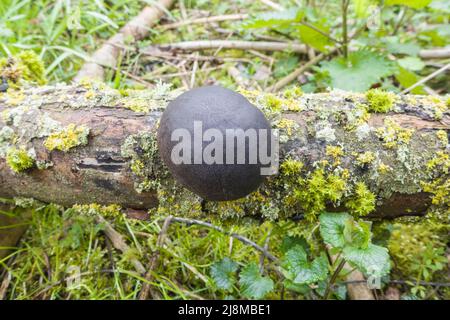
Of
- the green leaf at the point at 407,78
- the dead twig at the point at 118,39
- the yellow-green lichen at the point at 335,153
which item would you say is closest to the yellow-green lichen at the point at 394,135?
the yellow-green lichen at the point at 335,153

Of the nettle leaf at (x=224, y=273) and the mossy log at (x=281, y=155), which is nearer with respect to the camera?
the mossy log at (x=281, y=155)

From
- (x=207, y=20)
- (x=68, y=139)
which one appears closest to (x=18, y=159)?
(x=68, y=139)

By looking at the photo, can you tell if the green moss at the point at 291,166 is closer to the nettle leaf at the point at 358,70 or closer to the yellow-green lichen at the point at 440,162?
the yellow-green lichen at the point at 440,162

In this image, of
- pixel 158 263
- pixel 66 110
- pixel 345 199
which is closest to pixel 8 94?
pixel 66 110

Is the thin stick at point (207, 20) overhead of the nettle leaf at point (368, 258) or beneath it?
overhead

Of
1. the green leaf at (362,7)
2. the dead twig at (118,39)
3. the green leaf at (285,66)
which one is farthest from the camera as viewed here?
the green leaf at (285,66)

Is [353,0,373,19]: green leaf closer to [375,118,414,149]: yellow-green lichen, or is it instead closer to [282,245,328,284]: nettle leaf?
[375,118,414,149]: yellow-green lichen
